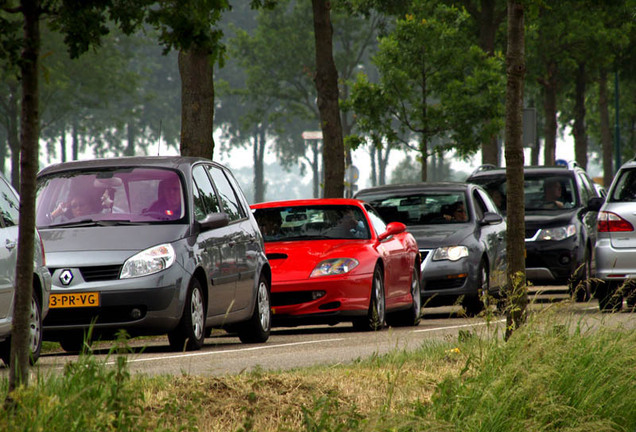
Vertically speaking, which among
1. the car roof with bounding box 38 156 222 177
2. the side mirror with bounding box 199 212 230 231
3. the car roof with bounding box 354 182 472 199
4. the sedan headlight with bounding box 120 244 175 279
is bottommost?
the sedan headlight with bounding box 120 244 175 279

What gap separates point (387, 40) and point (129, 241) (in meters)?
19.1

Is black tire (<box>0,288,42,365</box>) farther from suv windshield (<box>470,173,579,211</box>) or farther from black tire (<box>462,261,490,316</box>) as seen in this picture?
suv windshield (<box>470,173,579,211</box>)

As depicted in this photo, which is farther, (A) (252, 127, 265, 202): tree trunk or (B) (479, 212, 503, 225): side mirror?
(A) (252, 127, 265, 202): tree trunk

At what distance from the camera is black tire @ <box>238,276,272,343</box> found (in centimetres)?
1295

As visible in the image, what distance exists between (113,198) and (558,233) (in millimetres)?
8954

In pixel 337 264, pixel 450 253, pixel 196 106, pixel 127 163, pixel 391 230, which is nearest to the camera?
pixel 127 163

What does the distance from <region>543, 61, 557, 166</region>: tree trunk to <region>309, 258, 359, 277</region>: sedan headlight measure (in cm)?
2798

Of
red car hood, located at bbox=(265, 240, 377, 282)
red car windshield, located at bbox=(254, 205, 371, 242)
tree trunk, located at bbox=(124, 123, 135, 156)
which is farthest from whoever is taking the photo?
tree trunk, located at bbox=(124, 123, 135, 156)

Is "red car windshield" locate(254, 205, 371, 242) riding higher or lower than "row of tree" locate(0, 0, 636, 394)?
lower

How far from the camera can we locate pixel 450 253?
16.3 m

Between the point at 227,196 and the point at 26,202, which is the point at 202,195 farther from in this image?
the point at 26,202

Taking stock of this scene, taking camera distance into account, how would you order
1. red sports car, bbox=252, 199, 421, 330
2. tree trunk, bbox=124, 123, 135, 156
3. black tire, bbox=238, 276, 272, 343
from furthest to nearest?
tree trunk, bbox=124, 123, 135, 156, red sports car, bbox=252, 199, 421, 330, black tire, bbox=238, 276, 272, 343

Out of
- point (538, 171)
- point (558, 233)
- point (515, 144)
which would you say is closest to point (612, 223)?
point (558, 233)

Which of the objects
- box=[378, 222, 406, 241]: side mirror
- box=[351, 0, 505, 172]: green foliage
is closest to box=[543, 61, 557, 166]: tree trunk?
box=[351, 0, 505, 172]: green foliage
